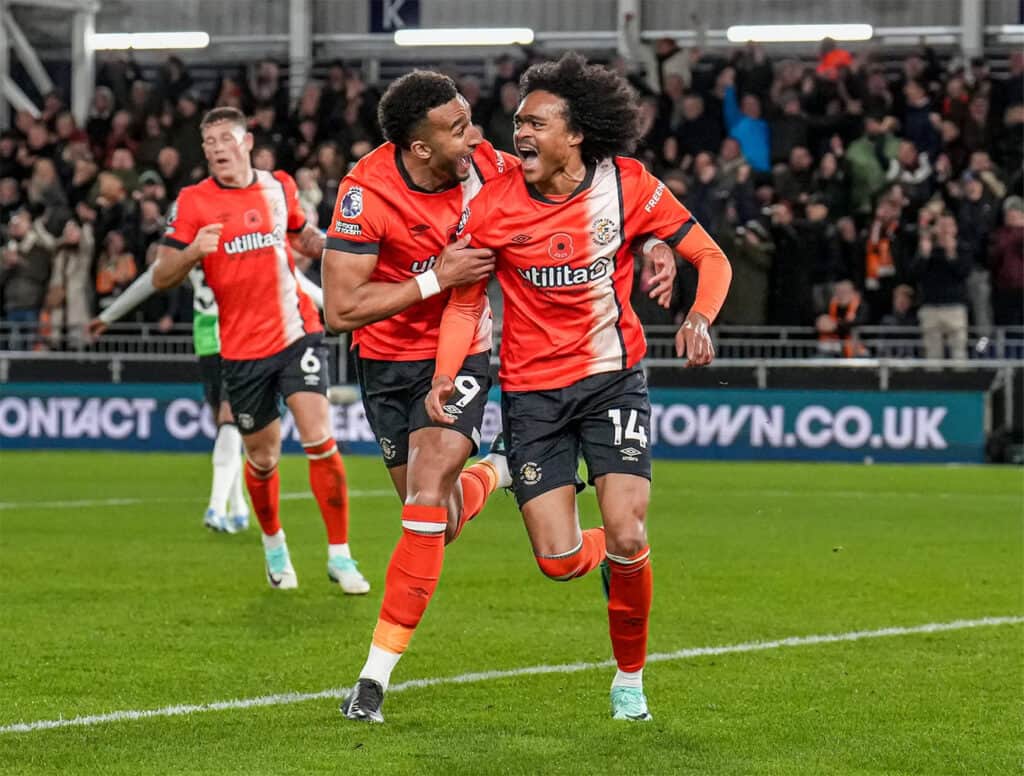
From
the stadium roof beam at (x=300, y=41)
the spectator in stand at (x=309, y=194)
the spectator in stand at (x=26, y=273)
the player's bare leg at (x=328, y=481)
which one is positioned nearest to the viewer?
the player's bare leg at (x=328, y=481)

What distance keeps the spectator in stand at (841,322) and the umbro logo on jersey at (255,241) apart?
11.3 m

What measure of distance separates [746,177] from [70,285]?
8.67 meters

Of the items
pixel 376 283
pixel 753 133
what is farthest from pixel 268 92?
pixel 376 283

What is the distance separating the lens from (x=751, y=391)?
66.7ft

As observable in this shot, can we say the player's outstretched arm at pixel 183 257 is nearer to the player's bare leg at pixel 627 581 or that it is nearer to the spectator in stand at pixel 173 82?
the player's bare leg at pixel 627 581

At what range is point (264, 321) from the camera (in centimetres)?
991

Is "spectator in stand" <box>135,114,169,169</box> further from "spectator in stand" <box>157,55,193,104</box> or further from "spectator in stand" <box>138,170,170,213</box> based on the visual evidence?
"spectator in stand" <box>138,170,170,213</box>

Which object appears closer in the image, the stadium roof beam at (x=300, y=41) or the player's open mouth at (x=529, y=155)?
the player's open mouth at (x=529, y=155)

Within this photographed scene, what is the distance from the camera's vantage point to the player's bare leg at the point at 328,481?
9578mm

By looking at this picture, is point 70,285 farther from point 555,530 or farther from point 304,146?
point 555,530

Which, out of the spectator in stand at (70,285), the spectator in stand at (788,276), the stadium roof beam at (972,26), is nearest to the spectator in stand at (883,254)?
the spectator in stand at (788,276)

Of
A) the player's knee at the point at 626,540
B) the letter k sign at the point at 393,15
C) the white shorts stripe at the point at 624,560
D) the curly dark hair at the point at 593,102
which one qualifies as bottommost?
the white shorts stripe at the point at 624,560

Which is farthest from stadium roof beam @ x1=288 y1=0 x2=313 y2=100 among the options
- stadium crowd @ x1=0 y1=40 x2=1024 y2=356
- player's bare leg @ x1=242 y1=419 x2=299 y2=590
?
player's bare leg @ x1=242 y1=419 x2=299 y2=590

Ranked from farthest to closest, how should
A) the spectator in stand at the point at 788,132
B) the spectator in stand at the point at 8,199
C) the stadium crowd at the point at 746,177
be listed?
the spectator in stand at the point at 8,199 < the spectator in stand at the point at 788,132 < the stadium crowd at the point at 746,177
